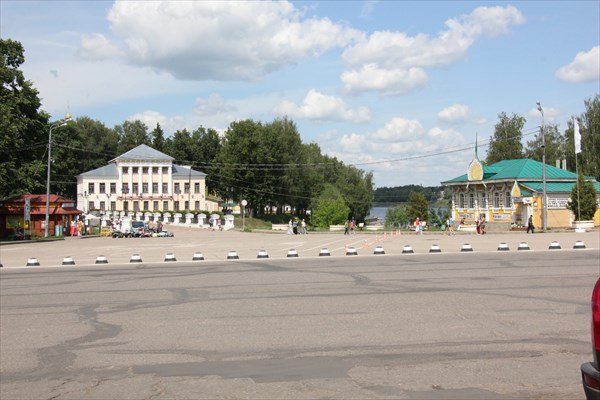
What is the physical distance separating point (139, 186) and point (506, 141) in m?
66.7

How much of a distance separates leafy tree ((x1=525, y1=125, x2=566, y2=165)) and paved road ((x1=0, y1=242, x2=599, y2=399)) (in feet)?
249

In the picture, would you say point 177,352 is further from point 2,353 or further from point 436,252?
point 436,252

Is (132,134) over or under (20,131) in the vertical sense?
over

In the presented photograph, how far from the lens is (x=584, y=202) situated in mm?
55938

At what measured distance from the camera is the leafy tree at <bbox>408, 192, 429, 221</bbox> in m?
97.3

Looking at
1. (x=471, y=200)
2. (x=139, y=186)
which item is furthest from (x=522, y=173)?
(x=139, y=186)

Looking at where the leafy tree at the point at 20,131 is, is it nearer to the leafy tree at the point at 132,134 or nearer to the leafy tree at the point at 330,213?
the leafy tree at the point at 330,213

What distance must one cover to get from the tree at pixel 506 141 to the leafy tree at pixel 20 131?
61.0 m

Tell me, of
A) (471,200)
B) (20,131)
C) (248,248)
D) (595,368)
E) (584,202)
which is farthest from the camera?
(471,200)

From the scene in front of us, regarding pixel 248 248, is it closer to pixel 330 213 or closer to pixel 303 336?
pixel 303 336

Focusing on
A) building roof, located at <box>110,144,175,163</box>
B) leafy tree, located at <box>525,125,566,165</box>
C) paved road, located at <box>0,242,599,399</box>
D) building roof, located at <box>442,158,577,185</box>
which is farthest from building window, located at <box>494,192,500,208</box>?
building roof, located at <box>110,144,175,163</box>

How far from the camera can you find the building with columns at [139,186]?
392 ft

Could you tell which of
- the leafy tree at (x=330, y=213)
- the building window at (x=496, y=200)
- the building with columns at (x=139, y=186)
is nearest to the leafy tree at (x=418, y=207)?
the leafy tree at (x=330, y=213)

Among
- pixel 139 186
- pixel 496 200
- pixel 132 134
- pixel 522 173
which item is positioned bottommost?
pixel 496 200
